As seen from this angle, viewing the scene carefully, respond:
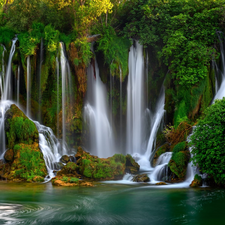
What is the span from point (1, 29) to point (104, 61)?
296 inches

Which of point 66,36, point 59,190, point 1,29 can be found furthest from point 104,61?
point 59,190

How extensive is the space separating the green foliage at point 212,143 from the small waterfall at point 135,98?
931cm

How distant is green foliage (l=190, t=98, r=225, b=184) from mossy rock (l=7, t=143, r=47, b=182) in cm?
767

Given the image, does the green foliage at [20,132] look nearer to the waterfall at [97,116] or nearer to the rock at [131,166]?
the rock at [131,166]

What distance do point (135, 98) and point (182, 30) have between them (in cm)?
559

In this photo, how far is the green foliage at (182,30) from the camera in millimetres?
20203

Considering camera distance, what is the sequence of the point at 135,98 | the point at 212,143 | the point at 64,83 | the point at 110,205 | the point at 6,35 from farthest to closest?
the point at 135,98, the point at 6,35, the point at 64,83, the point at 212,143, the point at 110,205

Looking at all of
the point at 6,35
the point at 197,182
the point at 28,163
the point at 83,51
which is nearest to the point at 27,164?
the point at 28,163

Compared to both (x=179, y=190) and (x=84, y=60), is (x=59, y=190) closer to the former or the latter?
(x=179, y=190)

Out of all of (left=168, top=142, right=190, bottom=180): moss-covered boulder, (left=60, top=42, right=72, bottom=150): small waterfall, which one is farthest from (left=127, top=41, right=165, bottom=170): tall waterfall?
(left=168, top=142, right=190, bottom=180): moss-covered boulder

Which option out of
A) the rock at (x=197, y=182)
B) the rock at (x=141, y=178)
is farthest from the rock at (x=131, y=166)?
the rock at (x=197, y=182)

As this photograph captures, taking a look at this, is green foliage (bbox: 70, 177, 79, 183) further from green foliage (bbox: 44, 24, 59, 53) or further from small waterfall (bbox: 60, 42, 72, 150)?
green foliage (bbox: 44, 24, 59, 53)

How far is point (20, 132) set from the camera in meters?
17.4

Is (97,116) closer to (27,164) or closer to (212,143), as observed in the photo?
(27,164)
